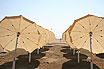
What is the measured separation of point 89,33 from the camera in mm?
7641

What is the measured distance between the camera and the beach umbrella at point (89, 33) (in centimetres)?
766

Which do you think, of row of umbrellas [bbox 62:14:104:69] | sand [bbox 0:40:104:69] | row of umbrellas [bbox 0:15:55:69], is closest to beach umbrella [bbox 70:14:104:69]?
row of umbrellas [bbox 62:14:104:69]

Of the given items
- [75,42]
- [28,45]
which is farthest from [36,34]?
[75,42]

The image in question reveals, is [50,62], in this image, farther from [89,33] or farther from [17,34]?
[89,33]

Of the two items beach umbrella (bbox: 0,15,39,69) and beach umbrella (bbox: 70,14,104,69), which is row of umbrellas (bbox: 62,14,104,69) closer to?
beach umbrella (bbox: 70,14,104,69)

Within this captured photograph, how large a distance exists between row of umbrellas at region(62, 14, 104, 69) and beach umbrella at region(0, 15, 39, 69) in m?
4.15

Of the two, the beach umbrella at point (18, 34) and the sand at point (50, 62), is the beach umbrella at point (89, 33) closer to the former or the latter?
the sand at point (50, 62)

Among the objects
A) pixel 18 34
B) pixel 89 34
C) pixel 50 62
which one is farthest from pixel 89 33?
pixel 18 34

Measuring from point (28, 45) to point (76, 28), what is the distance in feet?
17.0

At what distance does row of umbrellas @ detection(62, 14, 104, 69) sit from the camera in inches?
301

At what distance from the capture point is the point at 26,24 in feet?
27.4

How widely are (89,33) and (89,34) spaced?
10 cm

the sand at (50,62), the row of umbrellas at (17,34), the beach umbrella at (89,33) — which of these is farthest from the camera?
the sand at (50,62)

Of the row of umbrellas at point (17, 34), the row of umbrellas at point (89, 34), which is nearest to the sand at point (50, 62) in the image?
the row of umbrellas at point (17, 34)
